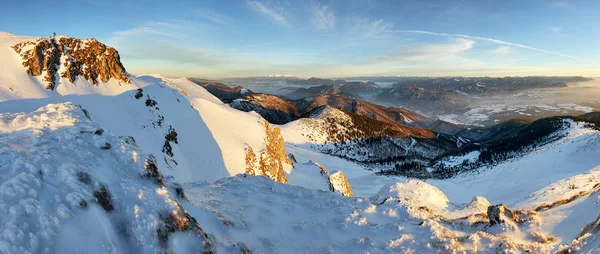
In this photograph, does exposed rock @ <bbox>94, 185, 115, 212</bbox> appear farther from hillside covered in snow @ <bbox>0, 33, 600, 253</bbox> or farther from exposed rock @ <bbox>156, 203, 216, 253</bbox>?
exposed rock @ <bbox>156, 203, 216, 253</bbox>

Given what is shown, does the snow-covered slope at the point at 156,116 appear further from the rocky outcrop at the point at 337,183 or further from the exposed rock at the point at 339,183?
the exposed rock at the point at 339,183

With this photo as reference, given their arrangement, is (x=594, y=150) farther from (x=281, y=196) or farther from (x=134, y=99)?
(x=134, y=99)

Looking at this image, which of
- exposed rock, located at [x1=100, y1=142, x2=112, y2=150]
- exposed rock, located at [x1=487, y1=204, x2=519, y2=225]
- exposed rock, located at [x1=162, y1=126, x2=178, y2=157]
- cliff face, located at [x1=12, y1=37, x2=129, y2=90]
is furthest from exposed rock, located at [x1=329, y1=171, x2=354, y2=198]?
exposed rock, located at [x1=100, y1=142, x2=112, y2=150]

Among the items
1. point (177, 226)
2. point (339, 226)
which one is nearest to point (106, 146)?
point (177, 226)

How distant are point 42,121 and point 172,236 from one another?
9845 millimetres

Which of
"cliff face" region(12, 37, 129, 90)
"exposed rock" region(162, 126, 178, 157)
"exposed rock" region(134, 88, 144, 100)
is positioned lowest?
"exposed rock" region(162, 126, 178, 157)

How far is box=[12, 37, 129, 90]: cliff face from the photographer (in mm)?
39781

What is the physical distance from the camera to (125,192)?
33.0 feet

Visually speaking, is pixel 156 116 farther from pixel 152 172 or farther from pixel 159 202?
pixel 159 202

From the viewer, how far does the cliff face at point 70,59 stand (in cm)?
3978

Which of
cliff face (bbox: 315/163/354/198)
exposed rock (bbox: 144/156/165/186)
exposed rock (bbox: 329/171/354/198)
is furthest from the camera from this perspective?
exposed rock (bbox: 329/171/354/198)

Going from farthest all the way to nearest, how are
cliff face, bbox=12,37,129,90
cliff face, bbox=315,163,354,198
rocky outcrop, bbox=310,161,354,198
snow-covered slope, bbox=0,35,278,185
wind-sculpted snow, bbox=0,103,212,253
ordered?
cliff face, bbox=315,163,354,198
rocky outcrop, bbox=310,161,354,198
cliff face, bbox=12,37,129,90
snow-covered slope, bbox=0,35,278,185
wind-sculpted snow, bbox=0,103,212,253

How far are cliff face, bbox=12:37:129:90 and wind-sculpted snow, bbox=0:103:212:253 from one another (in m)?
36.6

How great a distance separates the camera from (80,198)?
888 cm
